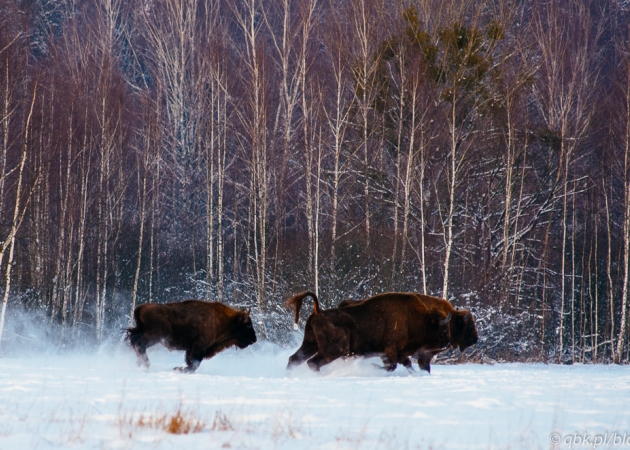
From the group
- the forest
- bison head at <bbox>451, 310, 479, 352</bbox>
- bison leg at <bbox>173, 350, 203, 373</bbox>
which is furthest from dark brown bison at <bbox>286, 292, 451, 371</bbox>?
the forest

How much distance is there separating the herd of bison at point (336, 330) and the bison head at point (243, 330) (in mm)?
207

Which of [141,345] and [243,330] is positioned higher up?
[243,330]

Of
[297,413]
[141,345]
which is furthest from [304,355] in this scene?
[297,413]

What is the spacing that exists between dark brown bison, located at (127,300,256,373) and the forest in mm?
7232

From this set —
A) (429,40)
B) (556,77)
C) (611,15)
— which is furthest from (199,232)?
(611,15)

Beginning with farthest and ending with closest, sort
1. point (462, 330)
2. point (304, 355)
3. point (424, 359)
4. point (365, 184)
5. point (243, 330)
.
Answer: point (365, 184), point (462, 330), point (243, 330), point (424, 359), point (304, 355)

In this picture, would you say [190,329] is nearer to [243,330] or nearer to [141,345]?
[141,345]

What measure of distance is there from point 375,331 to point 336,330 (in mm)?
692

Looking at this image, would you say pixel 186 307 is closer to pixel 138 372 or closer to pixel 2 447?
pixel 138 372

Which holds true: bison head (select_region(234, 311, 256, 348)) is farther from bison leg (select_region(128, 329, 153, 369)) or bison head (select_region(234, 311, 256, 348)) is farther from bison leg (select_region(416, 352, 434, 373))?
bison leg (select_region(416, 352, 434, 373))

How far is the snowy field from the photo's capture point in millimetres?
5367

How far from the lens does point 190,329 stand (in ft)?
36.1

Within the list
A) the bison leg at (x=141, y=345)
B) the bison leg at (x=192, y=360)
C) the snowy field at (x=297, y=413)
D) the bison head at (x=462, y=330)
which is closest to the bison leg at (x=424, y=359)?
the bison head at (x=462, y=330)

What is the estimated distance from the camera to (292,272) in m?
21.1
